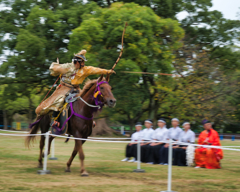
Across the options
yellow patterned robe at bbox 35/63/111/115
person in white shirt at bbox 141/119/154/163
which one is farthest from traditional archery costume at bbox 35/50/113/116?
person in white shirt at bbox 141/119/154/163

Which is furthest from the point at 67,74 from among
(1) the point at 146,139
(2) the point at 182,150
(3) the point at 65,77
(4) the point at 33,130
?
(2) the point at 182,150

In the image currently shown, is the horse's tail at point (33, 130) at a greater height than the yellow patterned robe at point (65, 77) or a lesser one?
lesser

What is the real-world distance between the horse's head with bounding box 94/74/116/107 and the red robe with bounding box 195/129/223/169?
4108 mm

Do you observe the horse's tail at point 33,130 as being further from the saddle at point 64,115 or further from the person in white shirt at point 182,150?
the person in white shirt at point 182,150

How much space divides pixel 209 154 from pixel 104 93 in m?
4.28

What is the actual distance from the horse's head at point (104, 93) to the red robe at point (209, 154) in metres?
4.11

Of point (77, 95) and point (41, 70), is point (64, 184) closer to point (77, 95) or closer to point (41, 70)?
point (77, 95)

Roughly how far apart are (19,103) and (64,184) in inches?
1026

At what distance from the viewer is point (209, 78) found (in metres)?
22.5

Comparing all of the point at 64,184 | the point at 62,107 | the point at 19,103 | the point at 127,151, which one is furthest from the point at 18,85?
the point at 64,184

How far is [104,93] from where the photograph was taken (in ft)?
23.1

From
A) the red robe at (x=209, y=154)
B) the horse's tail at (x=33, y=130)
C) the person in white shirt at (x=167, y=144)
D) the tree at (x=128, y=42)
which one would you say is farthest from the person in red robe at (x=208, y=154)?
the tree at (x=128, y=42)

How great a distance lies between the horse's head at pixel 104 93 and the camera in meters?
6.87

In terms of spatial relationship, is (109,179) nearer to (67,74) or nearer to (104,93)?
(104,93)
